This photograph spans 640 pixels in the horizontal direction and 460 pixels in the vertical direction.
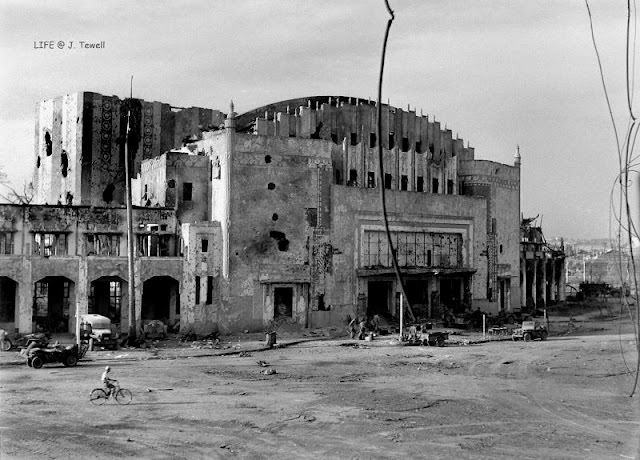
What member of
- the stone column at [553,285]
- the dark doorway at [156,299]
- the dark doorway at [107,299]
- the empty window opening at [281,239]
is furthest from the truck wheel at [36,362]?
the stone column at [553,285]

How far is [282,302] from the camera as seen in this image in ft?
143

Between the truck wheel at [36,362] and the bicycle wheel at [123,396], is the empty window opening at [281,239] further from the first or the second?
the bicycle wheel at [123,396]

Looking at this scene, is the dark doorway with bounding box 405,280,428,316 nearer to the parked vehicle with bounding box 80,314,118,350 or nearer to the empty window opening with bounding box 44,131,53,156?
the parked vehicle with bounding box 80,314,118,350

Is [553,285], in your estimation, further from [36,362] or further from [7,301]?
[36,362]

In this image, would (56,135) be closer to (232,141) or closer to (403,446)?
(232,141)

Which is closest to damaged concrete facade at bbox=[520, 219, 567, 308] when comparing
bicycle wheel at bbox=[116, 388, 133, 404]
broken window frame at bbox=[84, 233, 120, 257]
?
broken window frame at bbox=[84, 233, 120, 257]

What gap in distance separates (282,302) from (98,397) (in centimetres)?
2172

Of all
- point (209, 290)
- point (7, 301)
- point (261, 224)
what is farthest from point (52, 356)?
point (261, 224)

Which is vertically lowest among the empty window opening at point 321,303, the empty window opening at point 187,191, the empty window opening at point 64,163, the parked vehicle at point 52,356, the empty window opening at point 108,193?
the parked vehicle at point 52,356

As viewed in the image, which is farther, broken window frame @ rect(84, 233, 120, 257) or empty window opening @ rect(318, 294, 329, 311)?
empty window opening @ rect(318, 294, 329, 311)

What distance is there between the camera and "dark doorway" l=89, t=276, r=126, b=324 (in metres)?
42.8

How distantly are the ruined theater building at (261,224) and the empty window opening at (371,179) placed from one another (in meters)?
0.35

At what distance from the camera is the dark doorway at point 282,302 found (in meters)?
43.3

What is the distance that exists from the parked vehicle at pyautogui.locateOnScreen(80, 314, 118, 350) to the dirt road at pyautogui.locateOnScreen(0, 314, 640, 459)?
4307 millimetres
